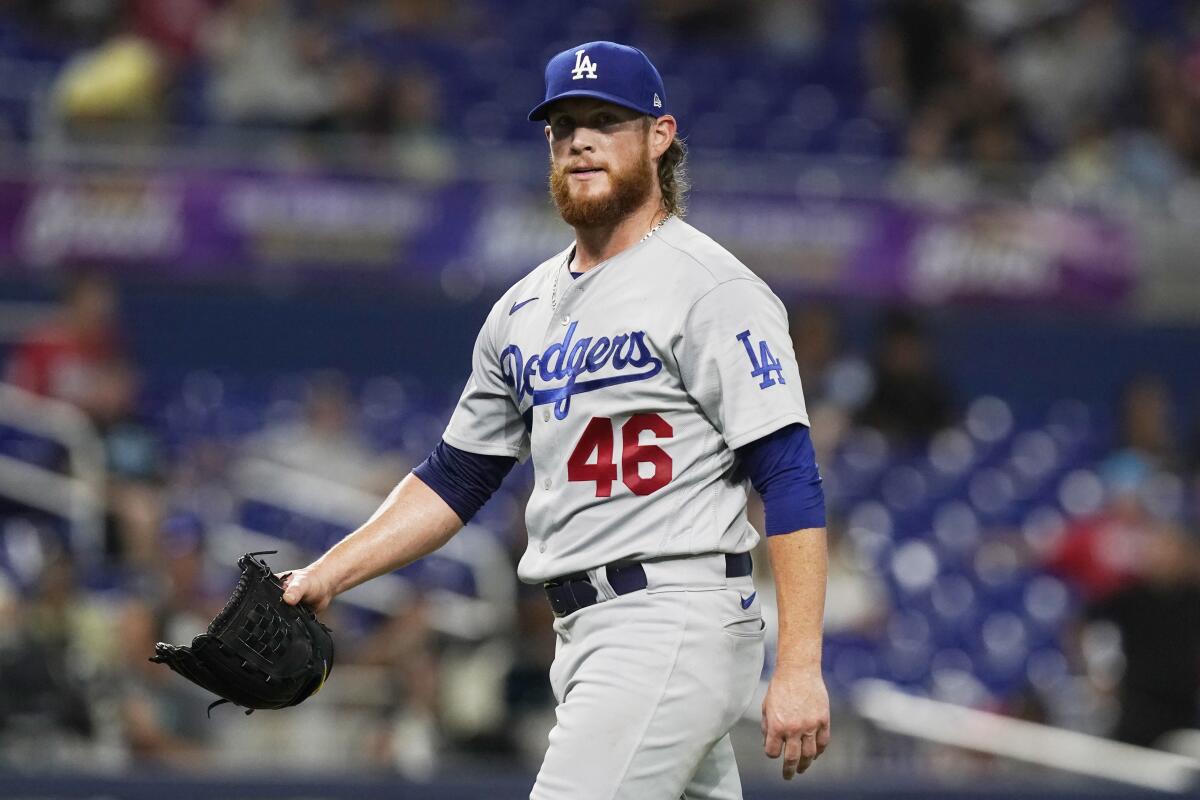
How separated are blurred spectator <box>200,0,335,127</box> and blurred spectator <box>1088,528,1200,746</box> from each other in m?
5.03

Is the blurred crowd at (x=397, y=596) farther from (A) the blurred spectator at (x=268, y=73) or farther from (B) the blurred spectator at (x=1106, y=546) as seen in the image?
(A) the blurred spectator at (x=268, y=73)

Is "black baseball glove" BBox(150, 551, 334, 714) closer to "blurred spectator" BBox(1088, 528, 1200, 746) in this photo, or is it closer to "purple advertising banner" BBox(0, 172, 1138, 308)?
"blurred spectator" BBox(1088, 528, 1200, 746)

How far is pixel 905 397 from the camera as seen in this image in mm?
10398

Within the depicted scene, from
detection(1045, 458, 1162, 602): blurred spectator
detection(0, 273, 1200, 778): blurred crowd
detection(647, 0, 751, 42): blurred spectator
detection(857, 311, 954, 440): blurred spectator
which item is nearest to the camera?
detection(0, 273, 1200, 778): blurred crowd

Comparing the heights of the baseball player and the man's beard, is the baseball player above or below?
below

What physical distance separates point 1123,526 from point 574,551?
21.2 ft

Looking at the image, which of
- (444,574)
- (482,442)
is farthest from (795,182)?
(482,442)

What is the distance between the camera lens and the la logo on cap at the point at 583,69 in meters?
3.28

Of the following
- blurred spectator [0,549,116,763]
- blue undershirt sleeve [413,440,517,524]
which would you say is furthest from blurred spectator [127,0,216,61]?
blue undershirt sleeve [413,440,517,524]

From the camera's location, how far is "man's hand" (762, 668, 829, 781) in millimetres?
3020

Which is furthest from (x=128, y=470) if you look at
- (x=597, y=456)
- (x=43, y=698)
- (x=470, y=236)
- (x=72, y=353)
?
(x=597, y=456)

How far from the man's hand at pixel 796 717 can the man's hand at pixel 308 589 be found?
876 mm

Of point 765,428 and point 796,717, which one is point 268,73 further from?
point 796,717

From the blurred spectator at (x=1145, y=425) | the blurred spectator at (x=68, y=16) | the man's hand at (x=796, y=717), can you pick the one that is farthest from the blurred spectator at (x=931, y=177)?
the man's hand at (x=796, y=717)
